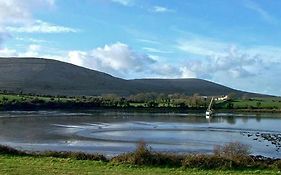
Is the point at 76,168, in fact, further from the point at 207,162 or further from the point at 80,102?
the point at 80,102

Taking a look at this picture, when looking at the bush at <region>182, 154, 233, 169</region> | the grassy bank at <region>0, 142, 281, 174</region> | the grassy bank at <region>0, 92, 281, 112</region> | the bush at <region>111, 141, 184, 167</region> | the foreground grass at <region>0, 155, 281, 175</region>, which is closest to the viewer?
the foreground grass at <region>0, 155, 281, 175</region>

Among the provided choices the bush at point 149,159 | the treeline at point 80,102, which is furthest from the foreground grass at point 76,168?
the treeline at point 80,102

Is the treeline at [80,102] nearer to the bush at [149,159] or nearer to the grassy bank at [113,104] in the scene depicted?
the grassy bank at [113,104]

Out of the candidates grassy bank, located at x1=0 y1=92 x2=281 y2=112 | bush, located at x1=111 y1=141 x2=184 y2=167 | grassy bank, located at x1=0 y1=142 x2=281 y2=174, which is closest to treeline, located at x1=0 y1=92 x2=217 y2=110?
grassy bank, located at x1=0 y1=92 x2=281 y2=112

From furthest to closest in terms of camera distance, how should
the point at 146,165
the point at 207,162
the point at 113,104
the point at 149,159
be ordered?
the point at 113,104
the point at 149,159
the point at 146,165
the point at 207,162

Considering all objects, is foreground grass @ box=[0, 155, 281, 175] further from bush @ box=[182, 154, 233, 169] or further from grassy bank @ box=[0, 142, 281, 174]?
bush @ box=[182, 154, 233, 169]

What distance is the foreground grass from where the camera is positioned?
64.8 ft

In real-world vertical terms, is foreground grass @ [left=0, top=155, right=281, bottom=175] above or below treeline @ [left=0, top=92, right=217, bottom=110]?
below

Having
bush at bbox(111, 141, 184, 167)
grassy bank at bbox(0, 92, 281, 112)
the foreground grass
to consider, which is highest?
grassy bank at bbox(0, 92, 281, 112)

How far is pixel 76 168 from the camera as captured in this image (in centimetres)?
2103

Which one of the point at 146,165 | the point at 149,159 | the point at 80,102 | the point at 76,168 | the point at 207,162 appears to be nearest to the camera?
the point at 76,168

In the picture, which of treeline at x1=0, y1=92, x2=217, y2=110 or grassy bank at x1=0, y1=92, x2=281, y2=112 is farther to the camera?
grassy bank at x1=0, y1=92, x2=281, y2=112

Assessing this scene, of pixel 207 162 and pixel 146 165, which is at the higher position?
pixel 207 162

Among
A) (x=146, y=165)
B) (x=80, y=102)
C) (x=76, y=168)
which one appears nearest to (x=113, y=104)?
(x=80, y=102)
